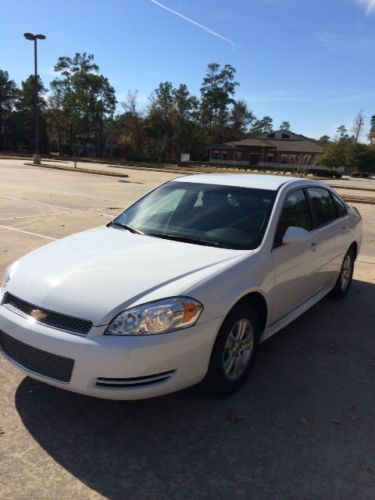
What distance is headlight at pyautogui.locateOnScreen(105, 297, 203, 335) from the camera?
9.22 ft

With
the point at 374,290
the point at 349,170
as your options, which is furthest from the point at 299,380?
the point at 349,170

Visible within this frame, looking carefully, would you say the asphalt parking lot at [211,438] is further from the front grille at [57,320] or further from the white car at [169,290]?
the front grille at [57,320]

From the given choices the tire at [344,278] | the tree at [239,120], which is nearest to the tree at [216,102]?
the tree at [239,120]

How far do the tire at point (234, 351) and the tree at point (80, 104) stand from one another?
8100cm

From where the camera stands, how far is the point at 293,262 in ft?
13.5

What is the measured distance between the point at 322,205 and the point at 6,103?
85.7 meters

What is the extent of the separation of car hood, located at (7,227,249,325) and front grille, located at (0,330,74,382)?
0.93 feet

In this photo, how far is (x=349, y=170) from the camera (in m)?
77.0

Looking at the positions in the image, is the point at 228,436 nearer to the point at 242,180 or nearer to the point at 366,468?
the point at 366,468

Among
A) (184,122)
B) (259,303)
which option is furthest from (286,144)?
(259,303)

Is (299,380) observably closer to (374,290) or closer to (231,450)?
(231,450)

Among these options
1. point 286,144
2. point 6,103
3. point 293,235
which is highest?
point 6,103

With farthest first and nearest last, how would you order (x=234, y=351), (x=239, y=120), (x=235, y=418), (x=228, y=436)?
(x=239, y=120)
(x=234, y=351)
(x=235, y=418)
(x=228, y=436)

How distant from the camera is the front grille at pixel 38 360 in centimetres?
283
